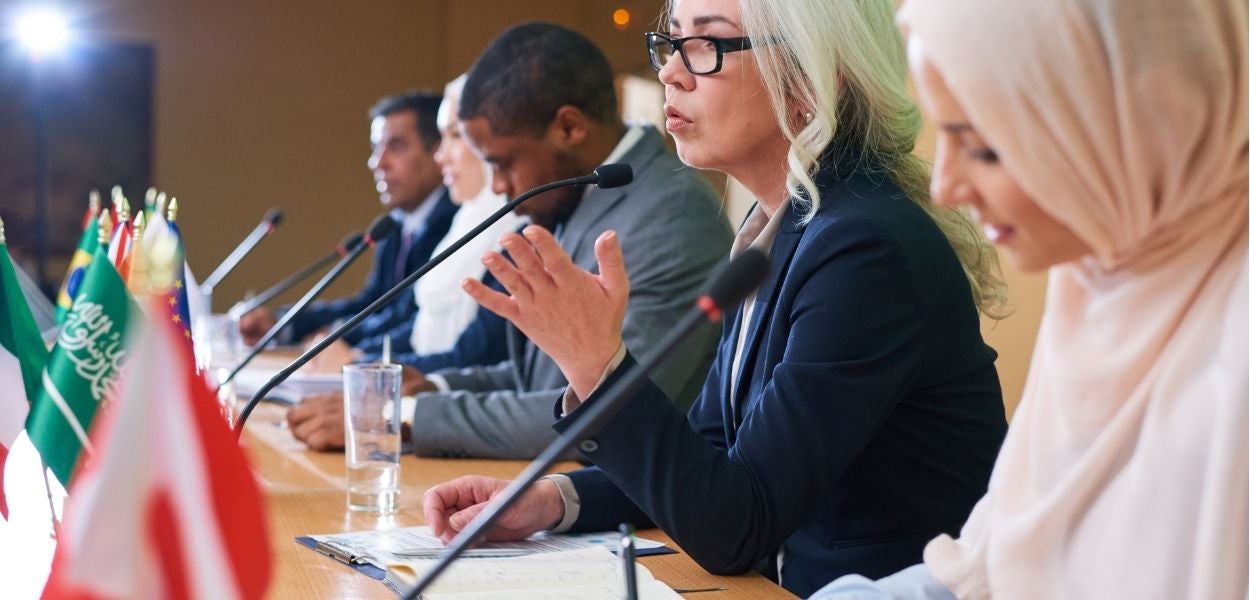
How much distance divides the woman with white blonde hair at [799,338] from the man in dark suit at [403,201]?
2906 millimetres

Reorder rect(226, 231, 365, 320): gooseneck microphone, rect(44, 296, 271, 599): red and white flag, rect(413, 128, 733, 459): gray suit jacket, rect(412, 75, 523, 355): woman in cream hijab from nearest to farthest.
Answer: rect(44, 296, 271, 599): red and white flag, rect(413, 128, 733, 459): gray suit jacket, rect(226, 231, 365, 320): gooseneck microphone, rect(412, 75, 523, 355): woman in cream hijab

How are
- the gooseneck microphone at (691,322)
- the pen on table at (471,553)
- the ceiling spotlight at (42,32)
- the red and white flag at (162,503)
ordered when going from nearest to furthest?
1. the red and white flag at (162,503)
2. the gooseneck microphone at (691,322)
3. the pen on table at (471,553)
4. the ceiling spotlight at (42,32)

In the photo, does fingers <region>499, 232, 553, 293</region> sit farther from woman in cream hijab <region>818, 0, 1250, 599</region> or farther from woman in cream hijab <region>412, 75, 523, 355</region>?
woman in cream hijab <region>412, 75, 523, 355</region>

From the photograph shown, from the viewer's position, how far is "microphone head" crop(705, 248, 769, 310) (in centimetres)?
97

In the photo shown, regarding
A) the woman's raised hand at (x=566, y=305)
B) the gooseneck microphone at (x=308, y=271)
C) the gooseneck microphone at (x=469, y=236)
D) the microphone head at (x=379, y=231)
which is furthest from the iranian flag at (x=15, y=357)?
the gooseneck microphone at (x=308, y=271)

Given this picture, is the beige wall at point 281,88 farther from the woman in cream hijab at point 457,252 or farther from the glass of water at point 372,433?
the glass of water at point 372,433

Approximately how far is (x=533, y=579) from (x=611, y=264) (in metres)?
0.33

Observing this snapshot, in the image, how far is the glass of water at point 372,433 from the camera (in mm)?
1807

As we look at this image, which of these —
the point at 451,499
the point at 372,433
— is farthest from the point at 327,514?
the point at 451,499

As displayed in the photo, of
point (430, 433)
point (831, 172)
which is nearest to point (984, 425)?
point (831, 172)

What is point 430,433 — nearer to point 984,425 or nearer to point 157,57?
point 984,425

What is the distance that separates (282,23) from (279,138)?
24.4 inches

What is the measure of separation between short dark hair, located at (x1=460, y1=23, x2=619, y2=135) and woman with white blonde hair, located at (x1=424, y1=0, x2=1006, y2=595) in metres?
0.82

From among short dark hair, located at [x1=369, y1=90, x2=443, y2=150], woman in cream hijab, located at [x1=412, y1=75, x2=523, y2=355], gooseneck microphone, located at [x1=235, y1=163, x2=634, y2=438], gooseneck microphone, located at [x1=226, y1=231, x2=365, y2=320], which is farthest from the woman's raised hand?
short dark hair, located at [x1=369, y1=90, x2=443, y2=150]
